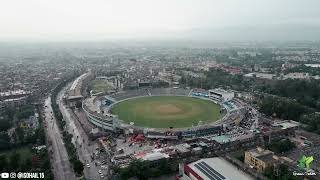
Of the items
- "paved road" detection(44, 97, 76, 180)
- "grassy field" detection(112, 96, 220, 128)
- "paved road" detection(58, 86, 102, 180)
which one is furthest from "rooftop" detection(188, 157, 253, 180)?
"grassy field" detection(112, 96, 220, 128)

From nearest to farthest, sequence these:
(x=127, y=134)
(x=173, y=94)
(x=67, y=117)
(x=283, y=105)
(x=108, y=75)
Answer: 1. (x=127, y=134)
2. (x=283, y=105)
3. (x=67, y=117)
4. (x=173, y=94)
5. (x=108, y=75)

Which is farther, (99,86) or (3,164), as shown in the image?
(99,86)

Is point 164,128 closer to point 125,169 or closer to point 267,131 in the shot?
point 267,131

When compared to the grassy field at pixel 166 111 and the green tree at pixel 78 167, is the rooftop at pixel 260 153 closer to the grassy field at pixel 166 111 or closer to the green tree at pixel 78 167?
the grassy field at pixel 166 111

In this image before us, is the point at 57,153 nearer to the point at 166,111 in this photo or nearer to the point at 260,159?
the point at 166,111

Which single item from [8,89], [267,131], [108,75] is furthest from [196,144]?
[108,75]

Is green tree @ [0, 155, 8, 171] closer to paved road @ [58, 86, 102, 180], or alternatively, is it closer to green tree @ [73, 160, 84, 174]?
green tree @ [73, 160, 84, 174]

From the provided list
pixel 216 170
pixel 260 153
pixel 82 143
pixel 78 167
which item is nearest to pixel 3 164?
pixel 78 167
